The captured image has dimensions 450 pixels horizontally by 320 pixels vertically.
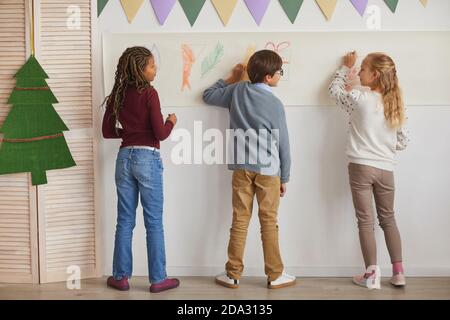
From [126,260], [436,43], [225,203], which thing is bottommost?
[126,260]

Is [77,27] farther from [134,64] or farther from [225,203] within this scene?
[225,203]

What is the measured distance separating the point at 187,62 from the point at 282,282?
3.62ft

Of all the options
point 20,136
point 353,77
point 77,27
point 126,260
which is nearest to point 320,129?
point 353,77

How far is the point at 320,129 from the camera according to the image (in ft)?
8.18

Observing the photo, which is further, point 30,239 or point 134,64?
point 30,239

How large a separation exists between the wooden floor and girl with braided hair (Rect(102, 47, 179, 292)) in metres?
0.07

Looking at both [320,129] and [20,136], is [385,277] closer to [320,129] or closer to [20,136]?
[320,129]

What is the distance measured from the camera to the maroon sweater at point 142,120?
7.37 feet

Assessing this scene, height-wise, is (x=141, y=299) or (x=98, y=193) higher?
(x=98, y=193)

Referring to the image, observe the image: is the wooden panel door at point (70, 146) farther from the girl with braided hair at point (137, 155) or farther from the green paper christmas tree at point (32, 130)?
the girl with braided hair at point (137, 155)

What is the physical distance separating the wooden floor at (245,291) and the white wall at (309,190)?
0.10 m

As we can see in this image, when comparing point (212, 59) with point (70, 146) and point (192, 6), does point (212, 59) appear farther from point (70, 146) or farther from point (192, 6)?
point (70, 146)

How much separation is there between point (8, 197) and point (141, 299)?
804 millimetres

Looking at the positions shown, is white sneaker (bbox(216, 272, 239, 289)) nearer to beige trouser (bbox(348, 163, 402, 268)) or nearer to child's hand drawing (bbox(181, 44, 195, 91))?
beige trouser (bbox(348, 163, 402, 268))
